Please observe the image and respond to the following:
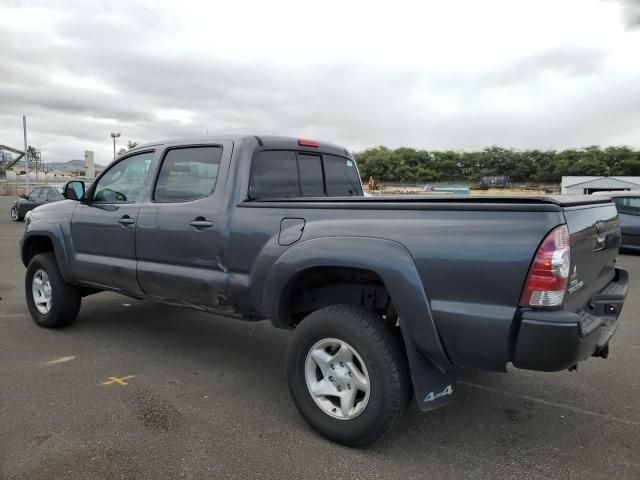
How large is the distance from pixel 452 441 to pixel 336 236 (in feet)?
4.65

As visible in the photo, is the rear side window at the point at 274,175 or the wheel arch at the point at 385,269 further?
the rear side window at the point at 274,175

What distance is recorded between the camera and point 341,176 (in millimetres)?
A: 4625

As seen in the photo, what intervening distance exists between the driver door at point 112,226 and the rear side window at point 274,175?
1078mm

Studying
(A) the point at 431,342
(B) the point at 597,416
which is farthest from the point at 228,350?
(B) the point at 597,416

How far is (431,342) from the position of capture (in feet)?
8.43

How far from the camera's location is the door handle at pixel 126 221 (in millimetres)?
4134

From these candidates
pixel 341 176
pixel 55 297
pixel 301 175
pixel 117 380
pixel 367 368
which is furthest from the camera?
pixel 55 297

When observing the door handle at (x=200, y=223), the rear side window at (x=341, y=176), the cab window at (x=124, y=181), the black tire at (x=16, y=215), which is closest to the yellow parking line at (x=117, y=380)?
the door handle at (x=200, y=223)

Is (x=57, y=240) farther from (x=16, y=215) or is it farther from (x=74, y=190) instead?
(x=16, y=215)

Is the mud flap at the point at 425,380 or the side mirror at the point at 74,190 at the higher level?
the side mirror at the point at 74,190

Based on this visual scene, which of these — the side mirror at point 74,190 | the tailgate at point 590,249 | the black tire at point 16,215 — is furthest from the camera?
the black tire at point 16,215

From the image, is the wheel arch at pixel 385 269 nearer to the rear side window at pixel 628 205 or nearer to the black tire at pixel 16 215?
the rear side window at pixel 628 205

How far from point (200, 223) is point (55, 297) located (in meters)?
2.32

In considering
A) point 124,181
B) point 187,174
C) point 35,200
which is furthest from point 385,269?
point 35,200
